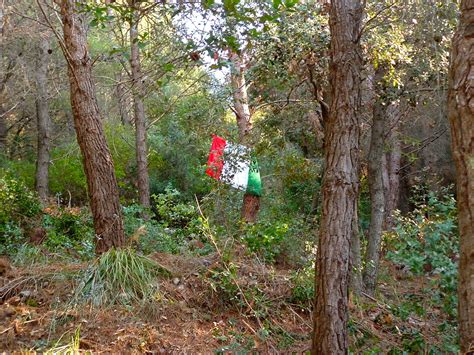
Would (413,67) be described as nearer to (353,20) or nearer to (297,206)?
(353,20)

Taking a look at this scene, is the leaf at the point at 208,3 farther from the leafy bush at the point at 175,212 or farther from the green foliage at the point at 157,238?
the leafy bush at the point at 175,212

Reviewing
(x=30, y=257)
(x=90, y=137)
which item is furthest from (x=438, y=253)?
(x=30, y=257)

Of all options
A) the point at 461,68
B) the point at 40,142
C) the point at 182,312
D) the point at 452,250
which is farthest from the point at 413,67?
the point at 40,142

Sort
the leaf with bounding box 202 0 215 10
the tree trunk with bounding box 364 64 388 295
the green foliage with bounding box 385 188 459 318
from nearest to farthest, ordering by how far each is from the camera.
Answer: the leaf with bounding box 202 0 215 10 < the green foliage with bounding box 385 188 459 318 < the tree trunk with bounding box 364 64 388 295

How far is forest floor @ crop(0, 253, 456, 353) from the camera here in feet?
16.8

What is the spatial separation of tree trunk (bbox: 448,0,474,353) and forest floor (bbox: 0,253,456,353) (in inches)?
76.6

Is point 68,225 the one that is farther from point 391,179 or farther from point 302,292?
point 391,179

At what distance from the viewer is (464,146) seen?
117 inches

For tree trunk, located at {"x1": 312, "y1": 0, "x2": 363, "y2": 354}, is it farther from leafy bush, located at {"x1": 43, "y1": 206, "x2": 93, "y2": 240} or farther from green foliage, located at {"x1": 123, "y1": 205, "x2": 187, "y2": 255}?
leafy bush, located at {"x1": 43, "y1": 206, "x2": 93, "y2": 240}

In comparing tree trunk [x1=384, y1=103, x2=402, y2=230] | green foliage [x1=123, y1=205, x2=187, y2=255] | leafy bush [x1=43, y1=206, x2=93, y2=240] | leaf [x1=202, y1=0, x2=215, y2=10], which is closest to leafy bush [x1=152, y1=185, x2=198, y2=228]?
green foliage [x1=123, y1=205, x2=187, y2=255]

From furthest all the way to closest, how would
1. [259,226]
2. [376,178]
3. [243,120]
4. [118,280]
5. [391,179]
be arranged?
[391,179]
[243,120]
[376,178]
[259,226]
[118,280]

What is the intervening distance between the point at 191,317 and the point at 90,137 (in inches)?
93.6

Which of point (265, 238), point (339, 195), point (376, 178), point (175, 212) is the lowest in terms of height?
point (265, 238)

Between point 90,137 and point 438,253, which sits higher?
point 90,137
